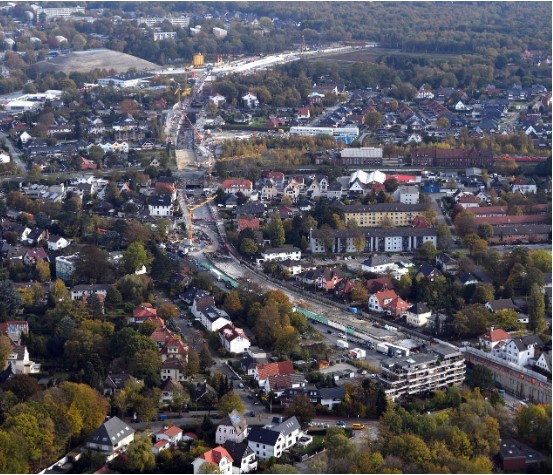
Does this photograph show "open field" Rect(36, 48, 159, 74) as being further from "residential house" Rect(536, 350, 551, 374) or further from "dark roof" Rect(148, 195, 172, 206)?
"residential house" Rect(536, 350, 551, 374)

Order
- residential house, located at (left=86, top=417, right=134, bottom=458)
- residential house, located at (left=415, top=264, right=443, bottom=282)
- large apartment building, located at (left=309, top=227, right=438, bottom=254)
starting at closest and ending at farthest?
1. residential house, located at (left=86, top=417, right=134, bottom=458)
2. residential house, located at (left=415, top=264, right=443, bottom=282)
3. large apartment building, located at (left=309, top=227, right=438, bottom=254)

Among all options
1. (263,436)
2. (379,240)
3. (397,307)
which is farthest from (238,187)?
(263,436)

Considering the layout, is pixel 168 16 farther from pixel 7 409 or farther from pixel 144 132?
pixel 7 409

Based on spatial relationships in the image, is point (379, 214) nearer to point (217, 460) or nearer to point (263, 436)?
point (263, 436)

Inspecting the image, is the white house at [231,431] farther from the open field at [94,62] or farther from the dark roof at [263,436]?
the open field at [94,62]

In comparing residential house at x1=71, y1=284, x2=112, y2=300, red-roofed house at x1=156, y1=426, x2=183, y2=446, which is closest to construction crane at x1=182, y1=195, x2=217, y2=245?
residential house at x1=71, y1=284, x2=112, y2=300

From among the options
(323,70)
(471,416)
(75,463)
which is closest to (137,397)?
(75,463)
